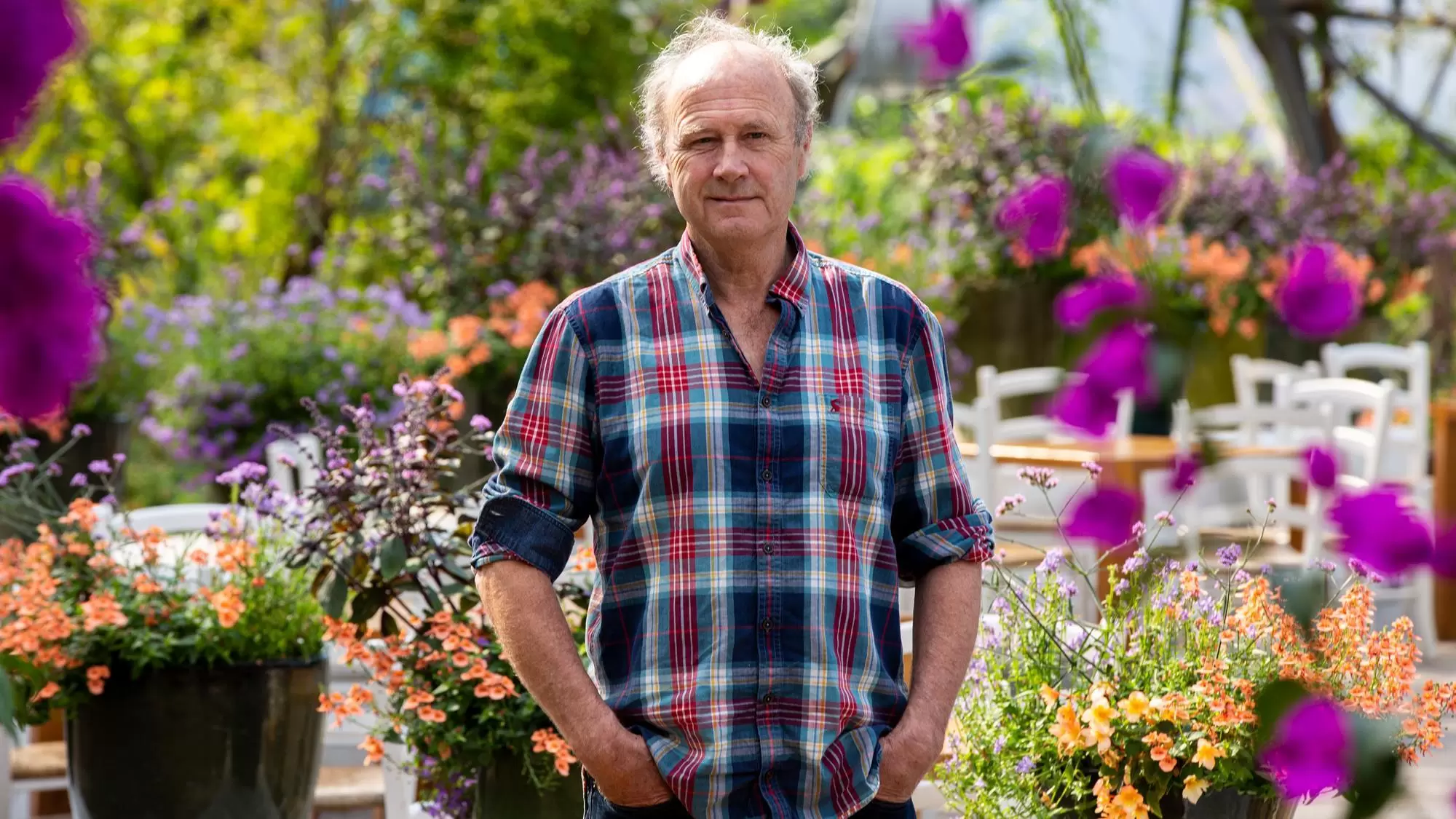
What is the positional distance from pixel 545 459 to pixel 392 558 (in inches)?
34.4

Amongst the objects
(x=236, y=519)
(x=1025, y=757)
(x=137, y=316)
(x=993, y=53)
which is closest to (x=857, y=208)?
(x=137, y=316)

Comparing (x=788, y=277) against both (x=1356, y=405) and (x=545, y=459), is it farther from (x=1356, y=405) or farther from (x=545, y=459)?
(x=1356, y=405)

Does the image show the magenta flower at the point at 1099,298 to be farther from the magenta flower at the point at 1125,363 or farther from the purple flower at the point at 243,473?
the purple flower at the point at 243,473

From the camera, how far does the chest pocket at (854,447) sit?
1.57 metres

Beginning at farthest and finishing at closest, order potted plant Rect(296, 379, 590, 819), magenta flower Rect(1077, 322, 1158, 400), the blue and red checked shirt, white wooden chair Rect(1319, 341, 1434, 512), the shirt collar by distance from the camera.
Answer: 1. white wooden chair Rect(1319, 341, 1434, 512)
2. potted plant Rect(296, 379, 590, 819)
3. the shirt collar
4. the blue and red checked shirt
5. magenta flower Rect(1077, 322, 1158, 400)

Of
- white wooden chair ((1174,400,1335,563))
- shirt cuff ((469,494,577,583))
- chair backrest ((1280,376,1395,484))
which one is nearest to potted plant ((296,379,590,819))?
shirt cuff ((469,494,577,583))

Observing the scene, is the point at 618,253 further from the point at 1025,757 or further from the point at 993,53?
the point at 993,53

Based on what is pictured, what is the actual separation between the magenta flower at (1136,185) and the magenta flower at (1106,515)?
3.3 inches

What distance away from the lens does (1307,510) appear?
4637 millimetres

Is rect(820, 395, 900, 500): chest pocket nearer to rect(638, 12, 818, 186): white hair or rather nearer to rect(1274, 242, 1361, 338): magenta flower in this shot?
rect(638, 12, 818, 186): white hair

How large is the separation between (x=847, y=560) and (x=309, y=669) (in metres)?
1.35

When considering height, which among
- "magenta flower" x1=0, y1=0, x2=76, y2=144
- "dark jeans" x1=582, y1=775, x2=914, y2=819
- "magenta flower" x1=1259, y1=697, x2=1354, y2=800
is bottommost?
"dark jeans" x1=582, y1=775, x2=914, y2=819

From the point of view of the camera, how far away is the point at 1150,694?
2.03 metres

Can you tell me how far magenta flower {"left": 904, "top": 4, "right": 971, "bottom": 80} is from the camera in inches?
19.8
